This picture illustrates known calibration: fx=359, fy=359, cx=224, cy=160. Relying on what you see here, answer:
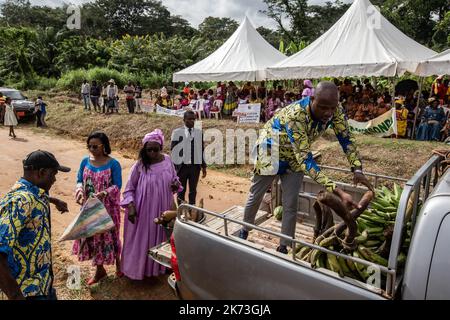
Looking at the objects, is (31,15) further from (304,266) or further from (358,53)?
(304,266)

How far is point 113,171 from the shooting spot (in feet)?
12.6

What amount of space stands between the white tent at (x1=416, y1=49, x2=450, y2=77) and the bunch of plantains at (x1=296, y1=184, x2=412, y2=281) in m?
7.18

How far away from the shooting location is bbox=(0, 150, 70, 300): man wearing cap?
6.81 feet

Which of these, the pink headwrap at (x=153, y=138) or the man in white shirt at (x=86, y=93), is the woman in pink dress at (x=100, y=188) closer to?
the pink headwrap at (x=153, y=138)

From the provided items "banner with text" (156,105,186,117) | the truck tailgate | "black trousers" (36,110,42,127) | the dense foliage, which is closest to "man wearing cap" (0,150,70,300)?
the truck tailgate

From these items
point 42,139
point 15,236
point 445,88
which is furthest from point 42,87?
point 15,236

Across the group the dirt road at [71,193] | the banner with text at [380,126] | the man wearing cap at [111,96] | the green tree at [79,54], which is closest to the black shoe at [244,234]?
the dirt road at [71,193]

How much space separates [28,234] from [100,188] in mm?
1562

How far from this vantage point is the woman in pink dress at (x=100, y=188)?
147 inches

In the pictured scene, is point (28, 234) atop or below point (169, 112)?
below

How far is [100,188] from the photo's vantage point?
3801mm

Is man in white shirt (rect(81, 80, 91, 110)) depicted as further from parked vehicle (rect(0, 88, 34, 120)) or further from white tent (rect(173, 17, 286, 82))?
white tent (rect(173, 17, 286, 82))

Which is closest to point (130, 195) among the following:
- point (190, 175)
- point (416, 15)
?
point (190, 175)

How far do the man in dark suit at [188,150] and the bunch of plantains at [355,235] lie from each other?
2.71 m
